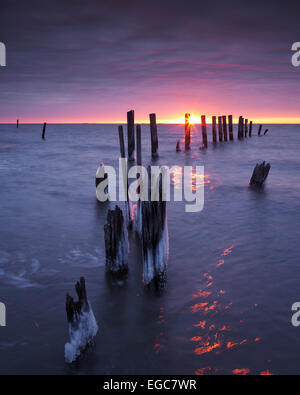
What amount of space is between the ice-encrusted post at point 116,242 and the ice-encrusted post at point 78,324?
1.65 meters

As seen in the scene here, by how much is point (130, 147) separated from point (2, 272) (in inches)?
538

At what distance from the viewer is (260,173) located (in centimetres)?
1280

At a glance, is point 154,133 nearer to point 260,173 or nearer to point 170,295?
point 260,173

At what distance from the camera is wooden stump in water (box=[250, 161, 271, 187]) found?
41.3 feet

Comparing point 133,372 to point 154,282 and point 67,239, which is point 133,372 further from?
point 67,239

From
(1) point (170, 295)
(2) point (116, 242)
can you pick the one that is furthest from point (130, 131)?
(1) point (170, 295)

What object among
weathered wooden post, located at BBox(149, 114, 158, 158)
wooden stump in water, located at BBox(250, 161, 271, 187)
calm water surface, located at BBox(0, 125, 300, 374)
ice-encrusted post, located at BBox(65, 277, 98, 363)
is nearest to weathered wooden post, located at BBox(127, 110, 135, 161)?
weathered wooden post, located at BBox(149, 114, 158, 158)

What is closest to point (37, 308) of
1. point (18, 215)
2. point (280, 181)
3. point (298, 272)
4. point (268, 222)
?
point (298, 272)

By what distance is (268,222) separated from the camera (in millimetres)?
8492

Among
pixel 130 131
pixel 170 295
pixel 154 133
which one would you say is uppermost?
pixel 154 133

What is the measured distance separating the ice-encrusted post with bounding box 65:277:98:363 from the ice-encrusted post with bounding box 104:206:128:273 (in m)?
1.65

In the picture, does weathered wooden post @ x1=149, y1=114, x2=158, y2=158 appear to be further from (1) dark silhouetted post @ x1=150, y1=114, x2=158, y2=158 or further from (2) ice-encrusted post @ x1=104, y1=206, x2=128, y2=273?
(2) ice-encrusted post @ x1=104, y1=206, x2=128, y2=273

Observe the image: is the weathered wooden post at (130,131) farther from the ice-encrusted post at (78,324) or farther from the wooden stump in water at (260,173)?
the ice-encrusted post at (78,324)

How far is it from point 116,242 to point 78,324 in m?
1.82
